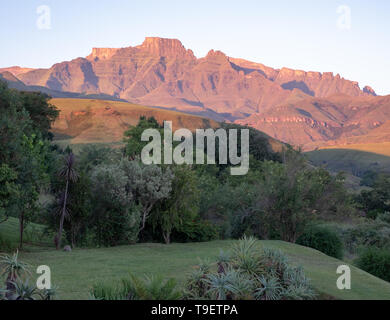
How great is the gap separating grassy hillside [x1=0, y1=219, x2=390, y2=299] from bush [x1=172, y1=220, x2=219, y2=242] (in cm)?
338

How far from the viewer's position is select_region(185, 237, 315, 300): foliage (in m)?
12.7

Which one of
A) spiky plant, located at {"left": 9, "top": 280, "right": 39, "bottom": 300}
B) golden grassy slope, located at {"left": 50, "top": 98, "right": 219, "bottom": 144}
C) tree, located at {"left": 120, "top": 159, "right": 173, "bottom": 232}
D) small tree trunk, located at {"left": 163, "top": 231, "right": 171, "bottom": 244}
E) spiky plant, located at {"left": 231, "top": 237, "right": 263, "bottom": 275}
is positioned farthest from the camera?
golden grassy slope, located at {"left": 50, "top": 98, "right": 219, "bottom": 144}

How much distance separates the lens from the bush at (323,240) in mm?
29562

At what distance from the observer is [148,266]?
2094cm

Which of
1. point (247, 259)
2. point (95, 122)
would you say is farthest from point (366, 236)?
point (95, 122)

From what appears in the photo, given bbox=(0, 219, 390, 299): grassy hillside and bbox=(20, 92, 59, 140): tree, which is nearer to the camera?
bbox=(0, 219, 390, 299): grassy hillside

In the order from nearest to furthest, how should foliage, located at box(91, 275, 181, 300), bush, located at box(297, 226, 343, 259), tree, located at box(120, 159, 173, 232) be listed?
foliage, located at box(91, 275, 181, 300) < bush, located at box(297, 226, 343, 259) < tree, located at box(120, 159, 173, 232)

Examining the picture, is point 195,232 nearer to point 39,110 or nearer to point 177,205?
point 177,205

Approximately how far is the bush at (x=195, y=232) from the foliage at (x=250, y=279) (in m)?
19.0

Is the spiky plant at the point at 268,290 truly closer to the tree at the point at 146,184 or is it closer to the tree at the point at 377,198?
the tree at the point at 146,184

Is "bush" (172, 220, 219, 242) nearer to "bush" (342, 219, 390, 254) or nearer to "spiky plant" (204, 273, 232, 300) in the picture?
"bush" (342, 219, 390, 254)

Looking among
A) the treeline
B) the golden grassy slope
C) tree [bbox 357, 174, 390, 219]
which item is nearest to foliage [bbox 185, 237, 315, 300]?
the treeline

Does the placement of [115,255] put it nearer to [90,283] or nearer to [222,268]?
[90,283]

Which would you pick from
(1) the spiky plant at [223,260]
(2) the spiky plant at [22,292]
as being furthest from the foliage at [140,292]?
(1) the spiky plant at [223,260]
